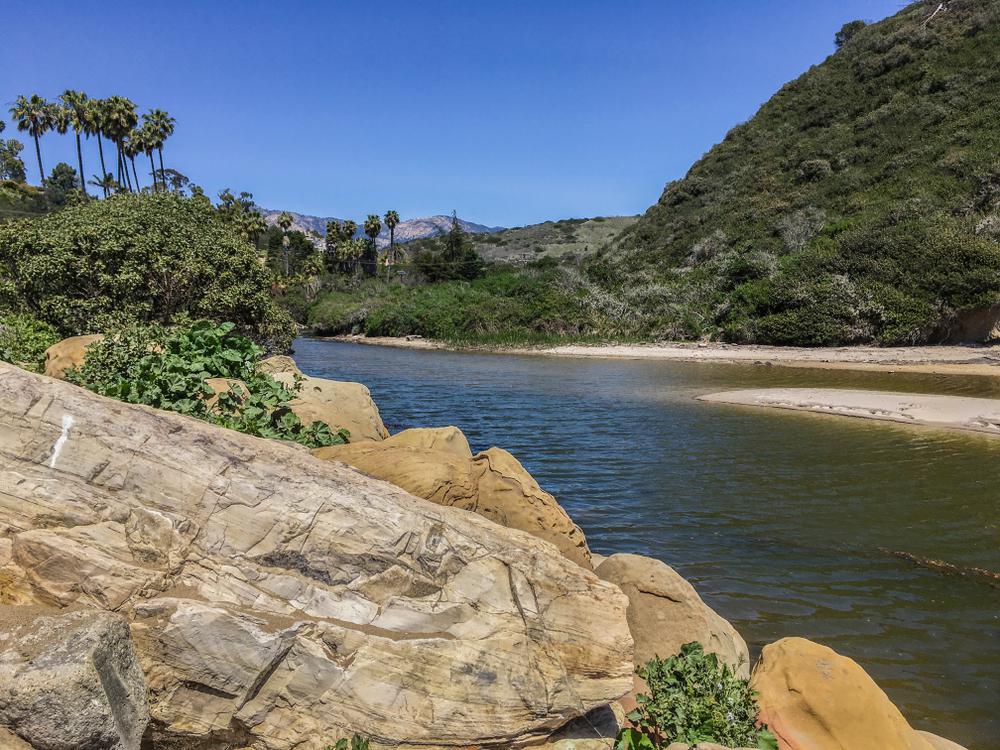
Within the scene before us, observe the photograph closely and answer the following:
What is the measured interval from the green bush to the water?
8.44 meters

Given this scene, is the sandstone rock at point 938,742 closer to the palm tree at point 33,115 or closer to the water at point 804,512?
the water at point 804,512

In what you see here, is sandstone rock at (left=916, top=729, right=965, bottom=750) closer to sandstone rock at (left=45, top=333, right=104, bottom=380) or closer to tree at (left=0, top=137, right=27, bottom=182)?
sandstone rock at (left=45, top=333, right=104, bottom=380)

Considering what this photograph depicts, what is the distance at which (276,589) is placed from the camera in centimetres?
365

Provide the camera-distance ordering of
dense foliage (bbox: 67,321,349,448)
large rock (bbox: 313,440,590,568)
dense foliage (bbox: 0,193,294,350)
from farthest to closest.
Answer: dense foliage (bbox: 0,193,294,350) → dense foliage (bbox: 67,321,349,448) → large rock (bbox: 313,440,590,568)

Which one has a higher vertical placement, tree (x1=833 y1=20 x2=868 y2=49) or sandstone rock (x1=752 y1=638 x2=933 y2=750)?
tree (x1=833 y1=20 x2=868 y2=49)

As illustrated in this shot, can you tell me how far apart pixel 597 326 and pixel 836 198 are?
2102cm

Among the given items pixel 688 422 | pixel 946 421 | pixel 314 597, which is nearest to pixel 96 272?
pixel 314 597

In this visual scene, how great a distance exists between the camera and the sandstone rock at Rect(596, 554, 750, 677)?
5461mm

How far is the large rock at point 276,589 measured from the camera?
11.2 feet

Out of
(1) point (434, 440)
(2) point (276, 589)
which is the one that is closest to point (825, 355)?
(1) point (434, 440)

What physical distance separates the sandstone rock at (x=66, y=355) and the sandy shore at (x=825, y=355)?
3031 cm

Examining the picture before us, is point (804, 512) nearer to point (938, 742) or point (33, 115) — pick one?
point (938, 742)

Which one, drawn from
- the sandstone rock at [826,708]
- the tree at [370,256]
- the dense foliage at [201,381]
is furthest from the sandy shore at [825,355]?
the tree at [370,256]

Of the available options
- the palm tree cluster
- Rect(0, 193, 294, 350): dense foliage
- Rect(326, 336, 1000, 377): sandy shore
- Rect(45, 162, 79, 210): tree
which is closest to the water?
Rect(326, 336, 1000, 377): sandy shore
